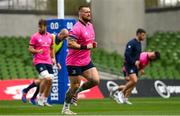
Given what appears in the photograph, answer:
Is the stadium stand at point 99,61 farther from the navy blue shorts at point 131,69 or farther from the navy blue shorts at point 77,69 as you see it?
the navy blue shorts at point 77,69

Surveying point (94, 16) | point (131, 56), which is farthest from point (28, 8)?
point (131, 56)

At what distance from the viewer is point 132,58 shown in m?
20.6

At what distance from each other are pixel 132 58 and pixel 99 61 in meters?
12.0

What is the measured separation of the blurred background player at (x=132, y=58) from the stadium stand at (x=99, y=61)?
8.73 meters

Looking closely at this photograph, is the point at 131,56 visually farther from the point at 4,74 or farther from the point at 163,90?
the point at 4,74

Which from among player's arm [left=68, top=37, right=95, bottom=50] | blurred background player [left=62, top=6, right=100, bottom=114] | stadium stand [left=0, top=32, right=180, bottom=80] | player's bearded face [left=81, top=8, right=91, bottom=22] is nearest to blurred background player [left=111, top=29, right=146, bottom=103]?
blurred background player [left=62, top=6, right=100, bottom=114]

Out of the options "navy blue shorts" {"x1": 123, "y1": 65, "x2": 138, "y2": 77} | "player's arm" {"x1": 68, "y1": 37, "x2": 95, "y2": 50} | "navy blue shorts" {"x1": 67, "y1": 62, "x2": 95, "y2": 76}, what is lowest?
"navy blue shorts" {"x1": 123, "y1": 65, "x2": 138, "y2": 77}

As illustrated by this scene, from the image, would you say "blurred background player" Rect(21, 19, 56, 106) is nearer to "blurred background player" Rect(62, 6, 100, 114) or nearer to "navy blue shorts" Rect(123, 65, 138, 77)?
"navy blue shorts" Rect(123, 65, 138, 77)

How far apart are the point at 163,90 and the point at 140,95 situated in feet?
3.40

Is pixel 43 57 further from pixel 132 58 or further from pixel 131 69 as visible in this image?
pixel 131 69

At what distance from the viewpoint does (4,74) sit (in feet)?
94.3

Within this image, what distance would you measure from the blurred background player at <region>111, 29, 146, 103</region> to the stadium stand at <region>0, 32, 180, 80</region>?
8730 millimetres

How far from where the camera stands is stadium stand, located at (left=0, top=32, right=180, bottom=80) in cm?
2930

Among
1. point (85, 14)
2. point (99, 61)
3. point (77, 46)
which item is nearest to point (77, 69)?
point (77, 46)
